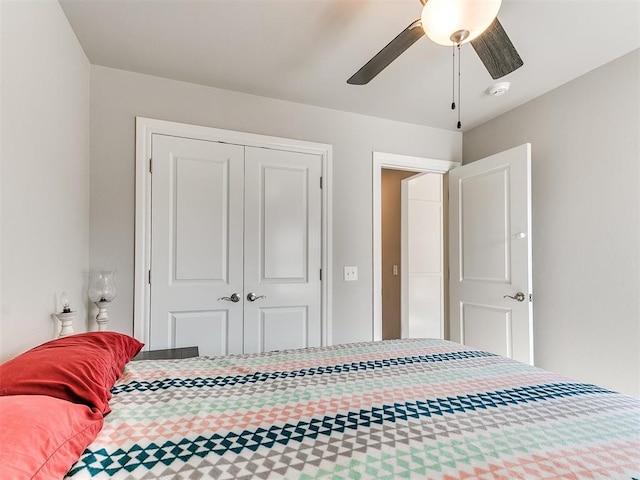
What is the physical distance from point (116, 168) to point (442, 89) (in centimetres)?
220

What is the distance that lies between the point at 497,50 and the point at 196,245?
1978 mm

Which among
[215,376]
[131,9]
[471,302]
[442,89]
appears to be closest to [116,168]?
[131,9]

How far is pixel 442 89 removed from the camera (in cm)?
241

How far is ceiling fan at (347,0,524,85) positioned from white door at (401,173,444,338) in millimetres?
2389

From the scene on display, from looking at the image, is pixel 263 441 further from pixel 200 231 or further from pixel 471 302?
pixel 471 302

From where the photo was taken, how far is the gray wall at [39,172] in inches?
46.4

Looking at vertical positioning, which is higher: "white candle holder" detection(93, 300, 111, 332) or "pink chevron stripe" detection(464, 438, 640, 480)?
"white candle holder" detection(93, 300, 111, 332)

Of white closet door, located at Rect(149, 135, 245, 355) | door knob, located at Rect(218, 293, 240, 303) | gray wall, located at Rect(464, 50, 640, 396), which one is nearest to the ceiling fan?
gray wall, located at Rect(464, 50, 640, 396)

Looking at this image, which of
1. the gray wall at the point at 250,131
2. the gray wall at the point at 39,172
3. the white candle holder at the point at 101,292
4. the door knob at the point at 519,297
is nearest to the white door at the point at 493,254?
the door knob at the point at 519,297

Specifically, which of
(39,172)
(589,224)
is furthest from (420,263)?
(39,172)

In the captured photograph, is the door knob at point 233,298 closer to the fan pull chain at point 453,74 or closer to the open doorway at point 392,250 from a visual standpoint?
the fan pull chain at point 453,74

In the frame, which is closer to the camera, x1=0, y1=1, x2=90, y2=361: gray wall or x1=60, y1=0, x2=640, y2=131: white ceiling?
x1=0, y1=1, x2=90, y2=361: gray wall

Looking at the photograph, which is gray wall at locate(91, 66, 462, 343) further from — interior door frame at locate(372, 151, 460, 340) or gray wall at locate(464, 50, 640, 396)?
gray wall at locate(464, 50, 640, 396)

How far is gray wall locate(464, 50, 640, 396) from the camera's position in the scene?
6.51ft
